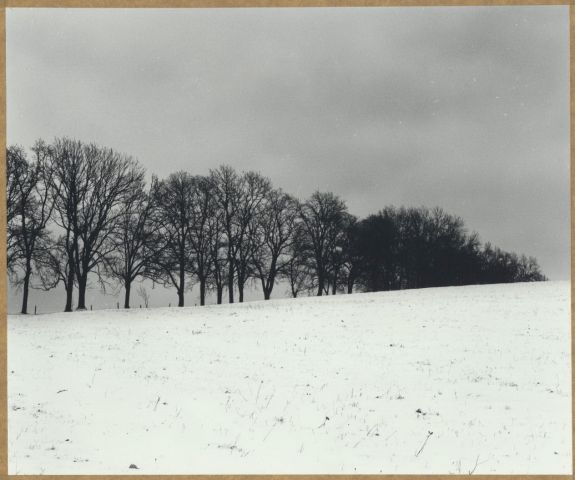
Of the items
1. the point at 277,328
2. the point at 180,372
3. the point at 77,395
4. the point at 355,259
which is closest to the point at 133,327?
the point at 277,328

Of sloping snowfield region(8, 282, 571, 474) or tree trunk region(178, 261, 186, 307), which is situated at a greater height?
tree trunk region(178, 261, 186, 307)

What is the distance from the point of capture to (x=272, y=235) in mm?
62906

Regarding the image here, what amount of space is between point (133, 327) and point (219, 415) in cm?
1464

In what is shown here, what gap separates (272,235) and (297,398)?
4967 cm

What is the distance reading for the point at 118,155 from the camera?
152ft

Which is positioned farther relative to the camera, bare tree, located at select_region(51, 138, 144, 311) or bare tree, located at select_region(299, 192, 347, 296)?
bare tree, located at select_region(299, 192, 347, 296)

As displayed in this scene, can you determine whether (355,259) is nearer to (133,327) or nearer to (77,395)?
(133,327)

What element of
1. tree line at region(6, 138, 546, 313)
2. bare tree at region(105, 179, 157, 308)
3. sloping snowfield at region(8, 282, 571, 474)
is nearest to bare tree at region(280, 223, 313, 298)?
tree line at region(6, 138, 546, 313)

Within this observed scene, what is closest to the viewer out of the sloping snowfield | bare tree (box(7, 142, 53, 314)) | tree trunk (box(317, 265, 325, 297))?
the sloping snowfield

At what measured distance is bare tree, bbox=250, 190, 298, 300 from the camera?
59.2 m

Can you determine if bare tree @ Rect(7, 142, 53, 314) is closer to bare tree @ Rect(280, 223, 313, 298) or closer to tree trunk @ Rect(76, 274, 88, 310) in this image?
tree trunk @ Rect(76, 274, 88, 310)

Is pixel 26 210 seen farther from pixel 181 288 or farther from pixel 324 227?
pixel 324 227

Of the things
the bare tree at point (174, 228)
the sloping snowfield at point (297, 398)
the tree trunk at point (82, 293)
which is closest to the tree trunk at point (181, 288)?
the bare tree at point (174, 228)

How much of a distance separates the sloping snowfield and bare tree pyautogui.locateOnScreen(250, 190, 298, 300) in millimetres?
34870
